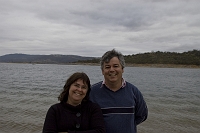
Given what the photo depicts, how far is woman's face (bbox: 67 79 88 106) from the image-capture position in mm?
2738

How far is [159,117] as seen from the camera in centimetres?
1031

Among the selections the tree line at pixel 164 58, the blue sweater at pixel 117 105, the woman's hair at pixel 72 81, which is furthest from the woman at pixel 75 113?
the tree line at pixel 164 58

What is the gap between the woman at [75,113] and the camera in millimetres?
2629

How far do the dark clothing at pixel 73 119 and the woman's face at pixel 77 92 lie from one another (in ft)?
0.25

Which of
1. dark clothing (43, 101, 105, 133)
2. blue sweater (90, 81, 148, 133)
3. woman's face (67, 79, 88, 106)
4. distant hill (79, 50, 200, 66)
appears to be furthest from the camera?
distant hill (79, 50, 200, 66)

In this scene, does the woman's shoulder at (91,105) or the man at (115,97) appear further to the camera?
the man at (115,97)

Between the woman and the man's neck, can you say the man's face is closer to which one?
the man's neck

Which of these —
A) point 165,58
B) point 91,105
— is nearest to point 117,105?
point 91,105

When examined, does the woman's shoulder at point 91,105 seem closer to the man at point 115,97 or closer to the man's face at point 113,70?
the man at point 115,97

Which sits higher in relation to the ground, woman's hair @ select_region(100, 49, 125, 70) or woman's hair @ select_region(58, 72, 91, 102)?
woman's hair @ select_region(100, 49, 125, 70)

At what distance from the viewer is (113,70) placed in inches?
117

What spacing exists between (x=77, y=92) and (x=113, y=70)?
61cm

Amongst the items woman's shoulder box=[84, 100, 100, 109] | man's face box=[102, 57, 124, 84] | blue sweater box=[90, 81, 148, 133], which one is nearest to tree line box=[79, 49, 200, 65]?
blue sweater box=[90, 81, 148, 133]

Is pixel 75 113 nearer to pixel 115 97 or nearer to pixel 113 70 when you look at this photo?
pixel 115 97
